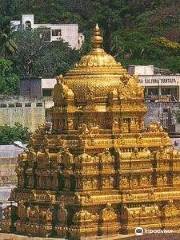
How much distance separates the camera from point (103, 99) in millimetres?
43688

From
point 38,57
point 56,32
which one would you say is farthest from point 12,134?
point 56,32

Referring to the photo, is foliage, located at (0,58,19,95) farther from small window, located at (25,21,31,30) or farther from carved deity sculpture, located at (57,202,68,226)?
carved deity sculpture, located at (57,202,68,226)

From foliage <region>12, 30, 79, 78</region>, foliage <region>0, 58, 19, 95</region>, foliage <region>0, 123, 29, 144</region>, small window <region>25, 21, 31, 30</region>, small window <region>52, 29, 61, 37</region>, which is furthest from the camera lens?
small window <region>52, 29, 61, 37</region>

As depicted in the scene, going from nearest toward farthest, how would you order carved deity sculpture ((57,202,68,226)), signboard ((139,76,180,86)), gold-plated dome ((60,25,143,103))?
carved deity sculpture ((57,202,68,226)), gold-plated dome ((60,25,143,103)), signboard ((139,76,180,86))

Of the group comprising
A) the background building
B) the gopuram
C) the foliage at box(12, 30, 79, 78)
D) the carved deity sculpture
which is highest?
the foliage at box(12, 30, 79, 78)

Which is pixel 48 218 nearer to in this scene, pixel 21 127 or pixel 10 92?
pixel 21 127

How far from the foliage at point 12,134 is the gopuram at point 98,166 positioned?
63.2 feet

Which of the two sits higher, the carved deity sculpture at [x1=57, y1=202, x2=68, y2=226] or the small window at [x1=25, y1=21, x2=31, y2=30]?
the small window at [x1=25, y1=21, x2=31, y2=30]

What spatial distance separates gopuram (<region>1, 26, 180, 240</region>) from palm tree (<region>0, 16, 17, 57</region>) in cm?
3667

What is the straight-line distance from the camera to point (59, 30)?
9512cm

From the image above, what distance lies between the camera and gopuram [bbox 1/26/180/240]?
42750mm

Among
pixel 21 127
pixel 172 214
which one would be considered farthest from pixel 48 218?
pixel 21 127

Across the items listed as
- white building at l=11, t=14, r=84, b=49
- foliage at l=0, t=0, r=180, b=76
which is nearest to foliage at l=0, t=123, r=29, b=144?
foliage at l=0, t=0, r=180, b=76

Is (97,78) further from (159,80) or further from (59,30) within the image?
(59,30)
